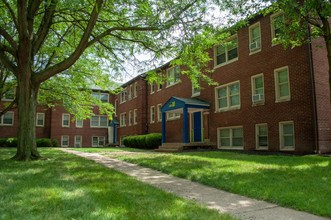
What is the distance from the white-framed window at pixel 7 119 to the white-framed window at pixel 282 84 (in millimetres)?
30613

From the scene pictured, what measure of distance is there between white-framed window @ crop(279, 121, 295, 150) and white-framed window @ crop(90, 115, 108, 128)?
2875 cm

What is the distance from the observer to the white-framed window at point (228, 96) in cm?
1719

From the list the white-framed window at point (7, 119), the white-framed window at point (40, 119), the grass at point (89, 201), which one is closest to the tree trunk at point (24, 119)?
the grass at point (89, 201)

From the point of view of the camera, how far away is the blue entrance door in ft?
65.9

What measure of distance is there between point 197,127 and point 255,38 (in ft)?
22.9

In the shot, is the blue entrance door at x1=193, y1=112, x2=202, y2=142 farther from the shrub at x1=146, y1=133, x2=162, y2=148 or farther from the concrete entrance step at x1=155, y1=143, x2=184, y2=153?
the shrub at x1=146, y1=133, x2=162, y2=148

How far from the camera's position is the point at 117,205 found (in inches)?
178

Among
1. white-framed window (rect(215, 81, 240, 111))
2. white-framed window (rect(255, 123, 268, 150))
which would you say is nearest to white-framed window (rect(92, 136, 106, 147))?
white-framed window (rect(215, 81, 240, 111))

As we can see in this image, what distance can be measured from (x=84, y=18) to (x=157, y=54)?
134 inches

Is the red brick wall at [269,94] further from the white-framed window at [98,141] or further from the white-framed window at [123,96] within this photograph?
the white-framed window at [98,141]

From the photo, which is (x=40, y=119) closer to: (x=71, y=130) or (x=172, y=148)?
(x=71, y=130)

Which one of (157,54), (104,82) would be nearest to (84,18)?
(157,54)

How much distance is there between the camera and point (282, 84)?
47.7ft

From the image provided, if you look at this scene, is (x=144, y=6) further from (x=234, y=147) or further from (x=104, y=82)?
(x=234, y=147)
